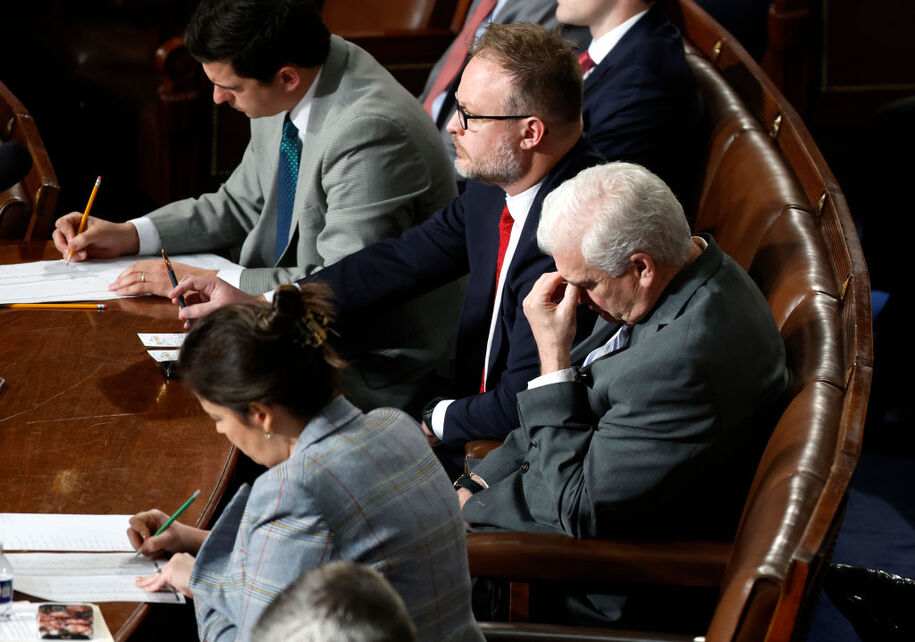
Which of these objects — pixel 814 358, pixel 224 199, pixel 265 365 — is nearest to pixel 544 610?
pixel 814 358

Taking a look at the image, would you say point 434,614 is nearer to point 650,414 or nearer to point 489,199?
point 650,414

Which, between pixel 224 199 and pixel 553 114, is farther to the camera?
pixel 224 199

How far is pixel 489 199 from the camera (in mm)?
2391

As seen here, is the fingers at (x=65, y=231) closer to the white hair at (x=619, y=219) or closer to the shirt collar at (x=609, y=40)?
the white hair at (x=619, y=219)

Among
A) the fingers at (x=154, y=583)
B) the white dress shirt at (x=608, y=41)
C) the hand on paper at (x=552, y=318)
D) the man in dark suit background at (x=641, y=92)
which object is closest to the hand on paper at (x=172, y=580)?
the fingers at (x=154, y=583)

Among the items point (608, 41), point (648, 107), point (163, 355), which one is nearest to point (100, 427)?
point (163, 355)

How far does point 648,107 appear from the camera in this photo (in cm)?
272

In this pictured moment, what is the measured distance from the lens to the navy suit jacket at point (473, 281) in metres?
2.18

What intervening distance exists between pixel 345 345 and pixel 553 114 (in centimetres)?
74

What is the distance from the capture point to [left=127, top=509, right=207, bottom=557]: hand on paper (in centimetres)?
153

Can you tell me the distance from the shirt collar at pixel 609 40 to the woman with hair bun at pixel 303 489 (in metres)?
A: 1.68

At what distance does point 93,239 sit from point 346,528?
1425 millimetres

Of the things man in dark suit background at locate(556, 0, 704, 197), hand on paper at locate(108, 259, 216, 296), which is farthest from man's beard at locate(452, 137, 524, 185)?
hand on paper at locate(108, 259, 216, 296)

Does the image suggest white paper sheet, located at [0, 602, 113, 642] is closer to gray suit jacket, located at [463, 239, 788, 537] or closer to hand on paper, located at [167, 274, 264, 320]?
gray suit jacket, located at [463, 239, 788, 537]
